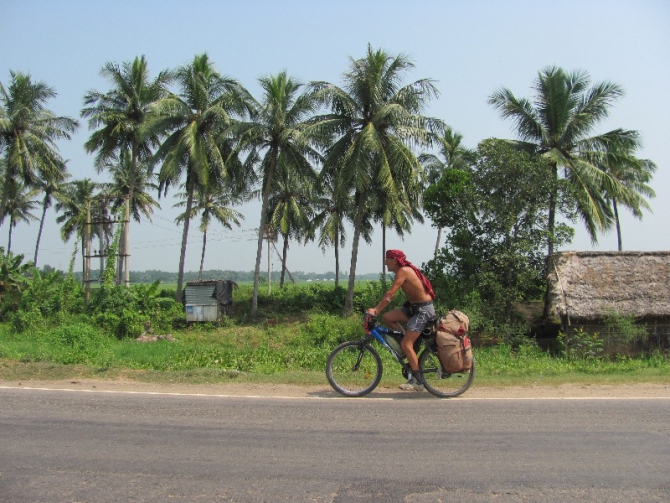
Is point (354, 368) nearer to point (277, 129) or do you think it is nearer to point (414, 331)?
point (414, 331)

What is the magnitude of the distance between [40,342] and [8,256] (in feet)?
38.0

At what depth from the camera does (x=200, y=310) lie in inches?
A: 925

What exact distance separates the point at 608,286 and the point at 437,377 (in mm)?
8338

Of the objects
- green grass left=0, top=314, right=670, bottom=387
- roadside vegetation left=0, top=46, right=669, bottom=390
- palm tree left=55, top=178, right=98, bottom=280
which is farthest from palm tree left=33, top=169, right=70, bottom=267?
green grass left=0, top=314, right=670, bottom=387

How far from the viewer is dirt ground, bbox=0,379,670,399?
306 inches

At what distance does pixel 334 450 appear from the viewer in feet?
16.9

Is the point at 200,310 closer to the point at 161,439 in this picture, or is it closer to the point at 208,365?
the point at 208,365

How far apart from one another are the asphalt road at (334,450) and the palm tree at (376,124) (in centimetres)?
1634

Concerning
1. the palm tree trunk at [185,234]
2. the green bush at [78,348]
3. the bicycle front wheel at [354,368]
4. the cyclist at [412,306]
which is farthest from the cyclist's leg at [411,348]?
the palm tree trunk at [185,234]

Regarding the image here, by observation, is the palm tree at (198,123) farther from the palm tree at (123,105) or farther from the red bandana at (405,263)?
the red bandana at (405,263)

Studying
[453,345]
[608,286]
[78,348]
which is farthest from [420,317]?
[78,348]

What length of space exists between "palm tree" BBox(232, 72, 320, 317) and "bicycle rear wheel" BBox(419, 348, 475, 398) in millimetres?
17145

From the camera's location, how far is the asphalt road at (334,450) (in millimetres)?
4293

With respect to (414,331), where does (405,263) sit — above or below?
above
